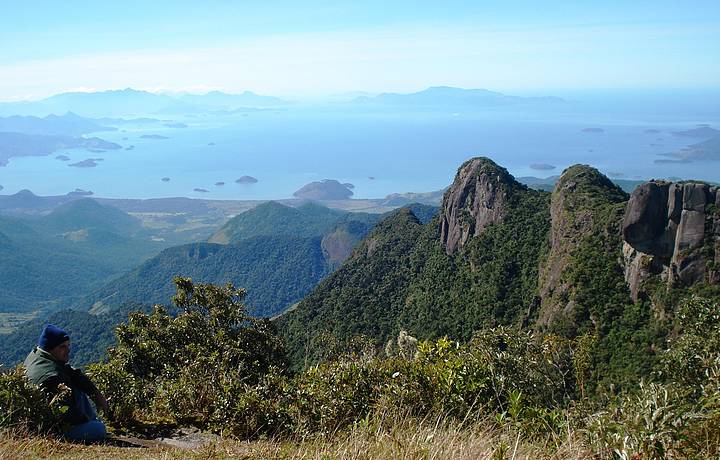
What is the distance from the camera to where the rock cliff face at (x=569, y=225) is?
25703mm

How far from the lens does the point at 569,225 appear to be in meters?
28.9

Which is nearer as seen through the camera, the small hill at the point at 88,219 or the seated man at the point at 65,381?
the seated man at the point at 65,381

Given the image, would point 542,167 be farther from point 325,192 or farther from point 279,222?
point 279,222

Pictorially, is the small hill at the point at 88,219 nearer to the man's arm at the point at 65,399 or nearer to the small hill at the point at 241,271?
the small hill at the point at 241,271

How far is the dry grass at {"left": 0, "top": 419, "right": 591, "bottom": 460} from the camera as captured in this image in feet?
11.8

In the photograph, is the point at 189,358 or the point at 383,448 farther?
the point at 189,358

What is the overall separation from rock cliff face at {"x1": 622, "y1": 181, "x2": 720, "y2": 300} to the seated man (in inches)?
897

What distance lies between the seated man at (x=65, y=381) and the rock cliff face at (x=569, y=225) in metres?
22.4

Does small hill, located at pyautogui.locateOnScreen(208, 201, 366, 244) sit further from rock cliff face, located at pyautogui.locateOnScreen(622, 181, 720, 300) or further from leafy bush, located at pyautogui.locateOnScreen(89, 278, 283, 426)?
leafy bush, located at pyautogui.locateOnScreen(89, 278, 283, 426)

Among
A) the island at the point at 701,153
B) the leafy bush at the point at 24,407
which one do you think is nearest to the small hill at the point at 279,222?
the leafy bush at the point at 24,407

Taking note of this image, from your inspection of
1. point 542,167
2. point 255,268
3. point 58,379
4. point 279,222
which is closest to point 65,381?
point 58,379

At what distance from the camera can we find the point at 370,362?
7.00 metres

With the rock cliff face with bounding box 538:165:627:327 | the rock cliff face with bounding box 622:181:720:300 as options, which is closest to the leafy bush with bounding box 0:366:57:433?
the rock cliff face with bounding box 538:165:627:327

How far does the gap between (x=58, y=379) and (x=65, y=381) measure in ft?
0.24
